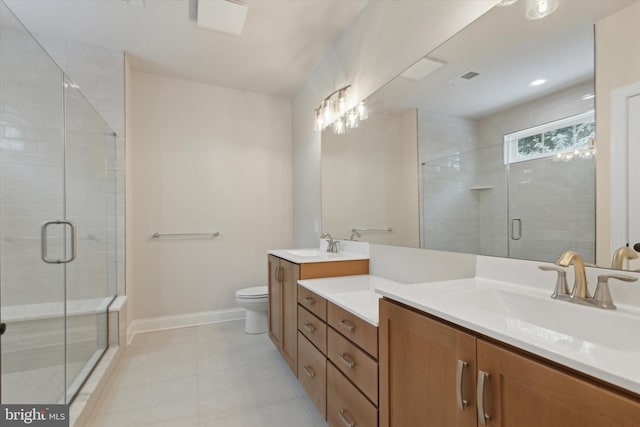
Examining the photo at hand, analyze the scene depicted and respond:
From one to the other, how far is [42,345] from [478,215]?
2420 mm

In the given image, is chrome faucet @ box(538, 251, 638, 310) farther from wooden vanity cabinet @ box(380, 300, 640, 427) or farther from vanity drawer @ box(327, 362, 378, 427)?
vanity drawer @ box(327, 362, 378, 427)

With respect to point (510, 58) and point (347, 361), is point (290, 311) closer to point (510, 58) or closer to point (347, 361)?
point (347, 361)

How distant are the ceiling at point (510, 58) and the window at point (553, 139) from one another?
4.8 inches

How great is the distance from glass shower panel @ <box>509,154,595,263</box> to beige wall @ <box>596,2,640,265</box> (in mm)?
22

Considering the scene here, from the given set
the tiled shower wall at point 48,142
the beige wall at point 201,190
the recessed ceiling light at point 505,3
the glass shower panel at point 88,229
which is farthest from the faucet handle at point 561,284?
the beige wall at point 201,190

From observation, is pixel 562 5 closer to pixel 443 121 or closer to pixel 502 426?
pixel 443 121

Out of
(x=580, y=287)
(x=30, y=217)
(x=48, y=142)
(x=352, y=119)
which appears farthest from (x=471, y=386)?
(x=48, y=142)

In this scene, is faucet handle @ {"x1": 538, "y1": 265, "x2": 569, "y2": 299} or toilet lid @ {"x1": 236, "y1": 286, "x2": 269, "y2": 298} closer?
faucet handle @ {"x1": 538, "y1": 265, "x2": 569, "y2": 299}

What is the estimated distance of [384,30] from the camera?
6.05 ft

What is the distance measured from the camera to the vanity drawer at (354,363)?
1076 mm

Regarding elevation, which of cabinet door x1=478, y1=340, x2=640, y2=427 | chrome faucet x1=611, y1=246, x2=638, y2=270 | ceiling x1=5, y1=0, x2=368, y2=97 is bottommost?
cabinet door x1=478, y1=340, x2=640, y2=427

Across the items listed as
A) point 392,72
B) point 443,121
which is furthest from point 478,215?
point 392,72

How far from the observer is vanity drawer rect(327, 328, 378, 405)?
3.53ft

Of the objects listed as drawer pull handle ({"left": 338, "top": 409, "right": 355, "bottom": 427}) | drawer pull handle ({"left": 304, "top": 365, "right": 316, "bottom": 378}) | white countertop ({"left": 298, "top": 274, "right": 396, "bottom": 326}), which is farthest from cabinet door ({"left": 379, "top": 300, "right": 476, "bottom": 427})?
drawer pull handle ({"left": 304, "top": 365, "right": 316, "bottom": 378})
